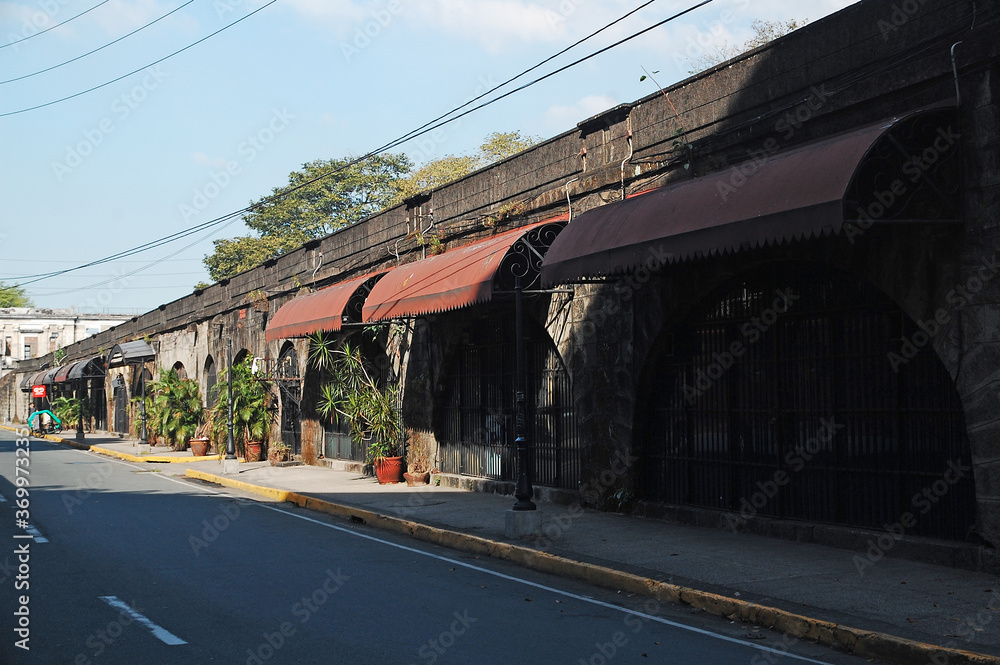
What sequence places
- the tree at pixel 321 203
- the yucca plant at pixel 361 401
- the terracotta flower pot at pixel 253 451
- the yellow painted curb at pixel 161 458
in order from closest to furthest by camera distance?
the yucca plant at pixel 361 401
the terracotta flower pot at pixel 253 451
the yellow painted curb at pixel 161 458
the tree at pixel 321 203

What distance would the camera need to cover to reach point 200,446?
103 feet

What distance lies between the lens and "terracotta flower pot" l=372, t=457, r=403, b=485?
64.4ft

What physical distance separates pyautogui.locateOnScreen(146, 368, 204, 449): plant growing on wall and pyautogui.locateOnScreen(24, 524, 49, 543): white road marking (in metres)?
22.0

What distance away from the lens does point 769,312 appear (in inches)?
465

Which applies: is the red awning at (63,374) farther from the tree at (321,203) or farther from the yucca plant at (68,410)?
the tree at (321,203)

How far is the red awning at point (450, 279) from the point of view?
14.6 metres

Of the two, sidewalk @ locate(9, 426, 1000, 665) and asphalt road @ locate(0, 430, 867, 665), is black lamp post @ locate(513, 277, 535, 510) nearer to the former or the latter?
sidewalk @ locate(9, 426, 1000, 665)

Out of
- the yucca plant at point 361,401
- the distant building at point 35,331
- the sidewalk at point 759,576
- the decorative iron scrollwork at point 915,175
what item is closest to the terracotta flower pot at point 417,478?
the yucca plant at point 361,401

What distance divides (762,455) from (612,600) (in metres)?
3.82

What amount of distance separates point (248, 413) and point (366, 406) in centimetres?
880

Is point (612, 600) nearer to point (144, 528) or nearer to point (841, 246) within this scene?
point (841, 246)

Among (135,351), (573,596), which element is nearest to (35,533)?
(573,596)

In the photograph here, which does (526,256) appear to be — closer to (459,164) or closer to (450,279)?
(450,279)

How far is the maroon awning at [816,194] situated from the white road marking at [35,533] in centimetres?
825
